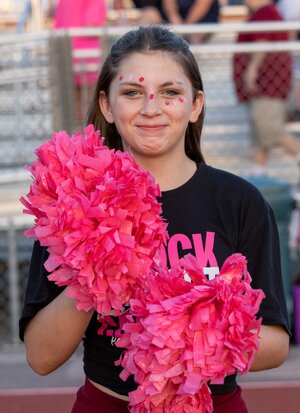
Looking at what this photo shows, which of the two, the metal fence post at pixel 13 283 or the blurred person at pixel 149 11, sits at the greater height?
the blurred person at pixel 149 11

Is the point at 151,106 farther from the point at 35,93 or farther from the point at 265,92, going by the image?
the point at 265,92

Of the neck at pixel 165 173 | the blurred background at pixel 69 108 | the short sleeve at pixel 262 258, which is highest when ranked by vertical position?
the neck at pixel 165 173

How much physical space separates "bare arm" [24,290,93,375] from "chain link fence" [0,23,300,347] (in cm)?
430

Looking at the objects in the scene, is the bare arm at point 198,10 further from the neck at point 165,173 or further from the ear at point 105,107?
the neck at point 165,173

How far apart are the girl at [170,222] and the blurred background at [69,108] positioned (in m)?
3.90

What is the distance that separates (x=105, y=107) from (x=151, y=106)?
0.79 feet

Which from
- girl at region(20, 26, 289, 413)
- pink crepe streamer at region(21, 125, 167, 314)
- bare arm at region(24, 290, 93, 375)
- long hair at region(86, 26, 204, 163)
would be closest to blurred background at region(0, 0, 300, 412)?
long hair at region(86, 26, 204, 163)

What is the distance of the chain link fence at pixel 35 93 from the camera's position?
7.06 meters

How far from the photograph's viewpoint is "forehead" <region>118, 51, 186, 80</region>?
2.63 m

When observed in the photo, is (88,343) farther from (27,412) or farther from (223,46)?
(223,46)

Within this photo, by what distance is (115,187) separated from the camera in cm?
221

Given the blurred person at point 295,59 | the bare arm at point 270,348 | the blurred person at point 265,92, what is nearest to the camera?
the bare arm at point 270,348

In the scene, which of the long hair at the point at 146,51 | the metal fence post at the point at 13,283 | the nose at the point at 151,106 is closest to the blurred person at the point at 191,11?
the metal fence post at the point at 13,283

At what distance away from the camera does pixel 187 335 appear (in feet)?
7.07
